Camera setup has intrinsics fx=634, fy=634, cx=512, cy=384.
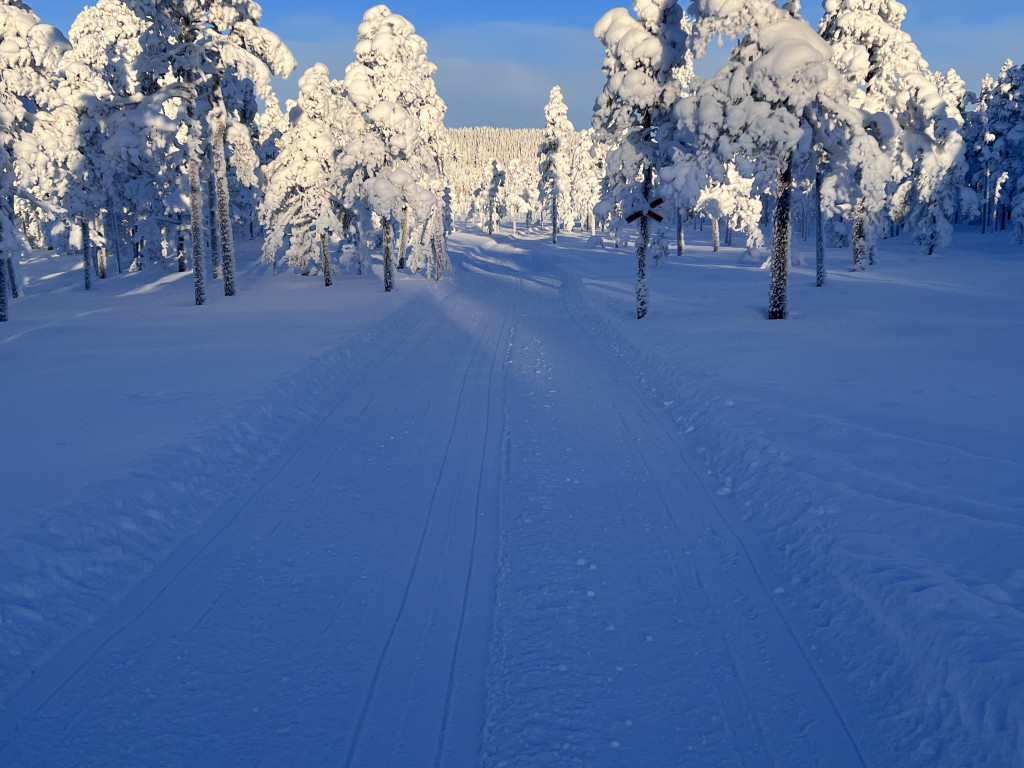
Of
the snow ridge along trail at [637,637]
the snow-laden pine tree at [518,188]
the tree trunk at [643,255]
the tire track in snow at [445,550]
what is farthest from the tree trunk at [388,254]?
the snow-laden pine tree at [518,188]

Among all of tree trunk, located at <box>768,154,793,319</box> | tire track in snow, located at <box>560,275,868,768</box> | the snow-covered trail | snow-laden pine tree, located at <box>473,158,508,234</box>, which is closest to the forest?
tree trunk, located at <box>768,154,793,319</box>

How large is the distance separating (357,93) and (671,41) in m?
13.8

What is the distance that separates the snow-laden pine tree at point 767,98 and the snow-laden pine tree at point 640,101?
46.7 inches

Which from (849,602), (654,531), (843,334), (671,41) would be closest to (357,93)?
(671,41)

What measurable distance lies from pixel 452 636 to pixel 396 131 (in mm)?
26481

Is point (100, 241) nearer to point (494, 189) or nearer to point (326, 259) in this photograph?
point (326, 259)

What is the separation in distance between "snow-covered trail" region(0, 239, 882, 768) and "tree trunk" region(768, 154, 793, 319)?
12082 mm

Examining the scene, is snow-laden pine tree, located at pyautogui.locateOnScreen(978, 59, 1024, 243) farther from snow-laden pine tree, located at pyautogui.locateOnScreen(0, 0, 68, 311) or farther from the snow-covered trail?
snow-laden pine tree, located at pyautogui.locateOnScreen(0, 0, 68, 311)

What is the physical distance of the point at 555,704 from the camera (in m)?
4.29

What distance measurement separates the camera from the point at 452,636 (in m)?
5.01

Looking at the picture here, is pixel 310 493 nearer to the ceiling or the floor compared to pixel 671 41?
nearer to the floor

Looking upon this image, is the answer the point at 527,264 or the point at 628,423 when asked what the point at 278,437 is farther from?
the point at 527,264

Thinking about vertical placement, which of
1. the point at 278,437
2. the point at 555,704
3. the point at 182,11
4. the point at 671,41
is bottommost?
the point at 555,704

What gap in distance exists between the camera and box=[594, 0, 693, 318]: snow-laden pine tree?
63.3 feet
